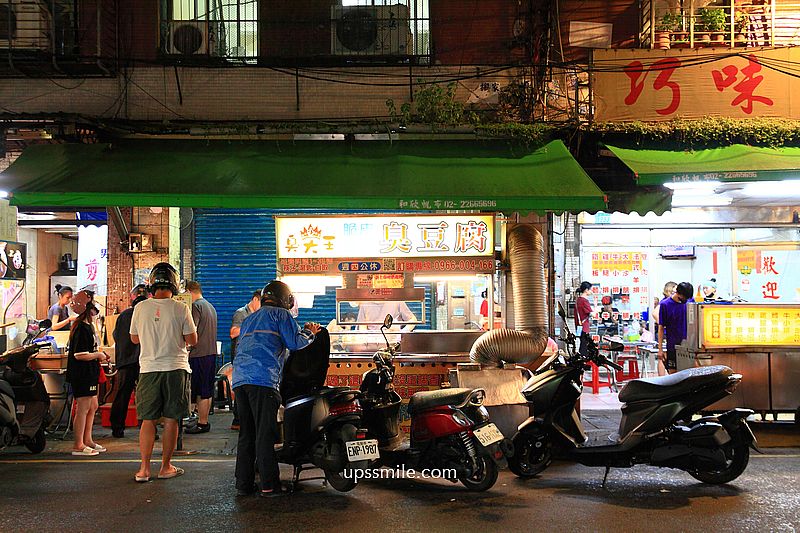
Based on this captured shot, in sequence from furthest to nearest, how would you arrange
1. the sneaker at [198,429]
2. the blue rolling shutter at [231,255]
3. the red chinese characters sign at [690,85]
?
the blue rolling shutter at [231,255] < the red chinese characters sign at [690,85] < the sneaker at [198,429]

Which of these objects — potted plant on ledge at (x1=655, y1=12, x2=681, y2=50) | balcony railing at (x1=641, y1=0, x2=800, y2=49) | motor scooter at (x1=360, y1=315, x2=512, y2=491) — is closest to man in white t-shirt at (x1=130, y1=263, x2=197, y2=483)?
motor scooter at (x1=360, y1=315, x2=512, y2=491)

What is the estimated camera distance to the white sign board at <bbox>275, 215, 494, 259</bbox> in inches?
420

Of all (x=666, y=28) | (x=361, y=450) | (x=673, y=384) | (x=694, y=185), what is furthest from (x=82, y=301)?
(x=666, y=28)

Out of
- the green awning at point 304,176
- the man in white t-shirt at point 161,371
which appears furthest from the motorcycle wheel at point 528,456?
the man in white t-shirt at point 161,371

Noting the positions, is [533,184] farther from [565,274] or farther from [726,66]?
[565,274]

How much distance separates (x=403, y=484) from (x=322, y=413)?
1210 mm

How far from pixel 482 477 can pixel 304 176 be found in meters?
4.93

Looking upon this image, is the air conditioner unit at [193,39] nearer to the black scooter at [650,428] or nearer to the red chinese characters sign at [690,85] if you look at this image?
the red chinese characters sign at [690,85]

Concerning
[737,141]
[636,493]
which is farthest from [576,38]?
[636,493]

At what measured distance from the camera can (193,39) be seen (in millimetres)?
11445

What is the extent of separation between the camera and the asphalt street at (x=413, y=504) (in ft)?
19.5

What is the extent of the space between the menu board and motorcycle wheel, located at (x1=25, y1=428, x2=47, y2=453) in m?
9.06

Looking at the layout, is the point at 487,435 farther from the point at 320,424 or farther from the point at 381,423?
the point at 320,424

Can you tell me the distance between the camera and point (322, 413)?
23.1 feet
